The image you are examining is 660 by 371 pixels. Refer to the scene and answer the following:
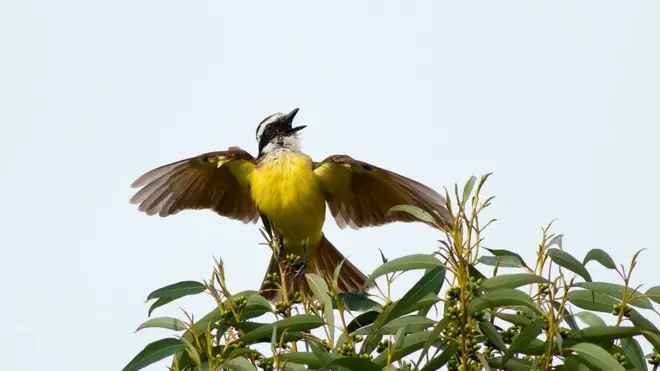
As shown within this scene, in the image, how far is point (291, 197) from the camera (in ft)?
19.3

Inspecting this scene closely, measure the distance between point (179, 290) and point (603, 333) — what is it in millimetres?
1148

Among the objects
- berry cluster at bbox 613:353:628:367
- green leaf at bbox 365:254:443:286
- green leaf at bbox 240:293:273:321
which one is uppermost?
green leaf at bbox 365:254:443:286

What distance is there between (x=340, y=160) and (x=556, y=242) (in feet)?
10.6

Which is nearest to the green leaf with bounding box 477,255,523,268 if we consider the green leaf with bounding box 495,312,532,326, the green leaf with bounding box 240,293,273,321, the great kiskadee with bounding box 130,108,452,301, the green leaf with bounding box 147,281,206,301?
the green leaf with bounding box 495,312,532,326

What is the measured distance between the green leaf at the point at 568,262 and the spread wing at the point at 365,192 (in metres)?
2.88

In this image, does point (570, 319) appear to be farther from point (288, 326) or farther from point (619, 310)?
point (288, 326)

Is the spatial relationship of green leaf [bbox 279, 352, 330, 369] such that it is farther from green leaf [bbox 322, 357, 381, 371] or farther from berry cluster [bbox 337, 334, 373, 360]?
green leaf [bbox 322, 357, 381, 371]

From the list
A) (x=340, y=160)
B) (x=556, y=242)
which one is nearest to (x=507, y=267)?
(x=556, y=242)

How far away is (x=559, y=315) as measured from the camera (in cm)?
238

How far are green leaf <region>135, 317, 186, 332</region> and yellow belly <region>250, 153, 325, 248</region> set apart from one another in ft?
10.2

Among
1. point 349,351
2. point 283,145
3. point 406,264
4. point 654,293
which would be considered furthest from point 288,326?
point 283,145

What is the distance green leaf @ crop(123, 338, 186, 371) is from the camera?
2672 mm

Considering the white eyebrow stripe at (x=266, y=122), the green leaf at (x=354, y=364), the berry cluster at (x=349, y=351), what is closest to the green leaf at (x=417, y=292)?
the berry cluster at (x=349, y=351)

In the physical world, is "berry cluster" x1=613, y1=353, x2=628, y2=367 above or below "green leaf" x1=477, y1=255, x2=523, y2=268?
below
